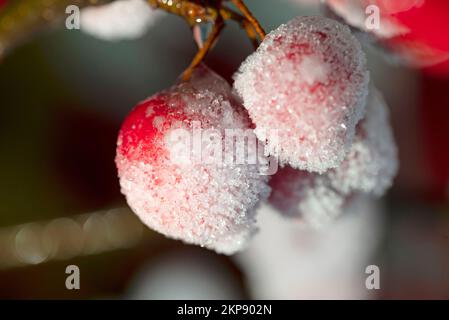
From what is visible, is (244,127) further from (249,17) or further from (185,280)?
(185,280)

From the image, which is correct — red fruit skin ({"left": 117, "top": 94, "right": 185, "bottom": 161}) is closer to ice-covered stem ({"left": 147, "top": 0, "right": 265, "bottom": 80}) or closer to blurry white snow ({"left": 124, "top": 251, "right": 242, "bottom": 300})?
ice-covered stem ({"left": 147, "top": 0, "right": 265, "bottom": 80})

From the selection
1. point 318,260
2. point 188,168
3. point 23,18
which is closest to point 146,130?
point 188,168

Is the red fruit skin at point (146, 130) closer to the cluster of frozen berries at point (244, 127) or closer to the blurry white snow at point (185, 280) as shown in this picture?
the cluster of frozen berries at point (244, 127)

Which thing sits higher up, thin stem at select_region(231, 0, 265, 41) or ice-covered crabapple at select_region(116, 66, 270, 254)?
thin stem at select_region(231, 0, 265, 41)

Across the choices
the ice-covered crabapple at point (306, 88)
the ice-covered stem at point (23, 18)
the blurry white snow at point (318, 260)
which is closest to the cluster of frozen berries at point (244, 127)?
the ice-covered crabapple at point (306, 88)

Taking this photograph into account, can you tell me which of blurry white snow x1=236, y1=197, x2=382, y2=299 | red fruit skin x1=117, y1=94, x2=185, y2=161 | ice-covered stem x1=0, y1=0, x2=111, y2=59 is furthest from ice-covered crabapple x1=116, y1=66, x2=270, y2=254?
blurry white snow x1=236, y1=197, x2=382, y2=299
